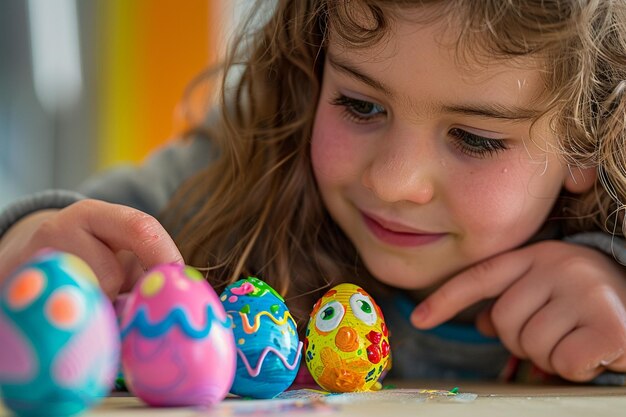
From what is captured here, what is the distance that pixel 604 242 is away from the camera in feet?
3.58

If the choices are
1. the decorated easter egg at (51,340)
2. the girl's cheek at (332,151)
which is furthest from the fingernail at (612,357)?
the decorated easter egg at (51,340)

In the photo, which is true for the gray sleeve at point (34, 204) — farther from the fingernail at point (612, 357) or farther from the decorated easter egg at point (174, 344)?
the fingernail at point (612, 357)

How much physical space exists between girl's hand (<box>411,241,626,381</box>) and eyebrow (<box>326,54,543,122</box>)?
0.24 m

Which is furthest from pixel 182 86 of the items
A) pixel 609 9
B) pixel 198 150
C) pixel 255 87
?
pixel 609 9

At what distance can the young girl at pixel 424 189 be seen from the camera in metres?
0.86

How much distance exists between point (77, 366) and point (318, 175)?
0.59m

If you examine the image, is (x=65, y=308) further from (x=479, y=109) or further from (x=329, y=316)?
(x=479, y=109)

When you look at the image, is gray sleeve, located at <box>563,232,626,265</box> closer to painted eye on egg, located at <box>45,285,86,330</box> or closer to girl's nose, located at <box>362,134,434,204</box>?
girl's nose, located at <box>362,134,434,204</box>

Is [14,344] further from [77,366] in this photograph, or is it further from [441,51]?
[441,51]

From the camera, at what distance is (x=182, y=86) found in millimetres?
3104

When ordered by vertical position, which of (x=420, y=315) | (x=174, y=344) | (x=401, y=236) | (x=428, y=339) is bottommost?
(x=428, y=339)

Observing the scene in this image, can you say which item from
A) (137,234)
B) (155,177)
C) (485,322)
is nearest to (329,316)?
(137,234)

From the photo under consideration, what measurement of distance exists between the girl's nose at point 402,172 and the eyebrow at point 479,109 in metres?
0.06

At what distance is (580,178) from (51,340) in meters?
0.78
